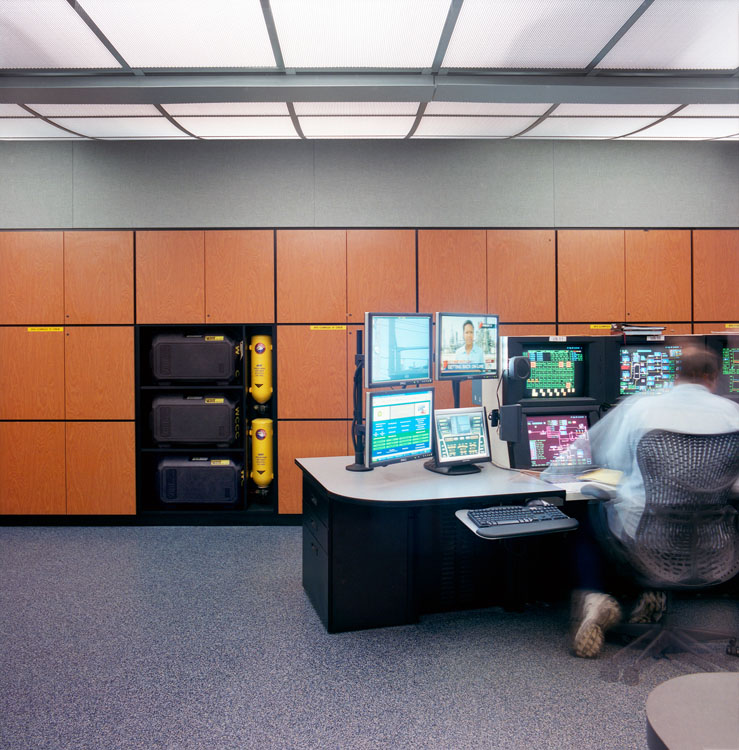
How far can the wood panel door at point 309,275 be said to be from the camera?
160 inches

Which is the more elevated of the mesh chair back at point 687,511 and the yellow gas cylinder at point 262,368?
the yellow gas cylinder at point 262,368

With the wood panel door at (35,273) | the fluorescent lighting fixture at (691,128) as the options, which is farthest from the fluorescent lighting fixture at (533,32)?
the wood panel door at (35,273)

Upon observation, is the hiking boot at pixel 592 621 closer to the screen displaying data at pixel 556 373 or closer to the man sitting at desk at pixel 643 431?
the man sitting at desk at pixel 643 431

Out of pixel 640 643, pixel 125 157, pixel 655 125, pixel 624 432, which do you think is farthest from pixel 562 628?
pixel 125 157

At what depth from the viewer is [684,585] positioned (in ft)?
6.88

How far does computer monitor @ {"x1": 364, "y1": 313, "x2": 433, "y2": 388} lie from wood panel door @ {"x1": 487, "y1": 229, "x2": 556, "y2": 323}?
1558 mm

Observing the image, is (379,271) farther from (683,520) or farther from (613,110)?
(683,520)

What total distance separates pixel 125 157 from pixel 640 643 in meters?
4.33

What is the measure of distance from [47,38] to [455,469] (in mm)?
2699

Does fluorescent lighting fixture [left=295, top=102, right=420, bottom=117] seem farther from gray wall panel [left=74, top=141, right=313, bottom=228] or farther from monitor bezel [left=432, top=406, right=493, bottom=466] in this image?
monitor bezel [left=432, top=406, right=493, bottom=466]

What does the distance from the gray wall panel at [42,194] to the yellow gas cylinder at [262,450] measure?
2.00 m

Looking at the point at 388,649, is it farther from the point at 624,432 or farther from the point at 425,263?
the point at 425,263

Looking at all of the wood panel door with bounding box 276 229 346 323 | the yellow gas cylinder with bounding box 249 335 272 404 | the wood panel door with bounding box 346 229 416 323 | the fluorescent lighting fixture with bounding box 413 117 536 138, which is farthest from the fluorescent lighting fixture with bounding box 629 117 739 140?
the yellow gas cylinder with bounding box 249 335 272 404

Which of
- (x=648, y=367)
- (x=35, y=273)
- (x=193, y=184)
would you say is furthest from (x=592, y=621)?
(x=35, y=273)
